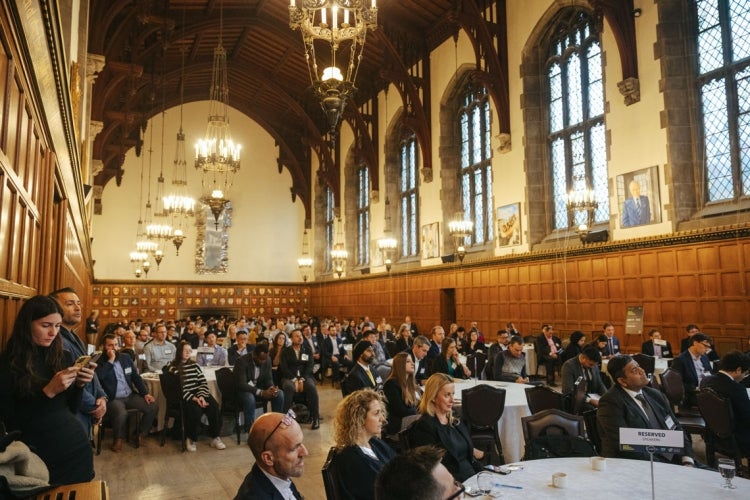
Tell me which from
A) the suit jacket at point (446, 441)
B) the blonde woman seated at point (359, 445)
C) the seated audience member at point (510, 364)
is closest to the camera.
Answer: the blonde woman seated at point (359, 445)

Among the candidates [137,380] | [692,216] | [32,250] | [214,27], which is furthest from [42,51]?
[214,27]

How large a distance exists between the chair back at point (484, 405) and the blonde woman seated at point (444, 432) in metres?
1.28

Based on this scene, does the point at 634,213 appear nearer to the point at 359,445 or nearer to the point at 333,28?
the point at 333,28

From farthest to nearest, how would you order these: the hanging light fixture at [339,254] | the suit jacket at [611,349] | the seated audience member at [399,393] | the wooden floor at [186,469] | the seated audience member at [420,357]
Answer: the hanging light fixture at [339,254]
the suit jacket at [611,349]
the seated audience member at [420,357]
the wooden floor at [186,469]
the seated audience member at [399,393]

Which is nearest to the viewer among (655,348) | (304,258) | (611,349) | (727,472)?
(727,472)

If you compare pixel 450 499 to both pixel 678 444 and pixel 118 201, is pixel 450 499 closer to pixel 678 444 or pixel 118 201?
pixel 678 444

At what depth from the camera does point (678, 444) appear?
7.86 ft

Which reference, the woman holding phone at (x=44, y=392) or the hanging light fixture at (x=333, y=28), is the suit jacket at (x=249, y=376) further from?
the woman holding phone at (x=44, y=392)

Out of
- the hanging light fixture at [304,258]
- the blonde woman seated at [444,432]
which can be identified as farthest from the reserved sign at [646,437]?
the hanging light fixture at [304,258]

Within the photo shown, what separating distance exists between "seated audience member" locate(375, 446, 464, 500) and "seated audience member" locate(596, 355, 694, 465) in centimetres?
→ 240

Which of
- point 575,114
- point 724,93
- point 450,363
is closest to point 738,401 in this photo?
point 450,363

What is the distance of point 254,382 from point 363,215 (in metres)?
15.7

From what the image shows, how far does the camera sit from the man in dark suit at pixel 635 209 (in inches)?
392

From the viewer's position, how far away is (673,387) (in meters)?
5.66
